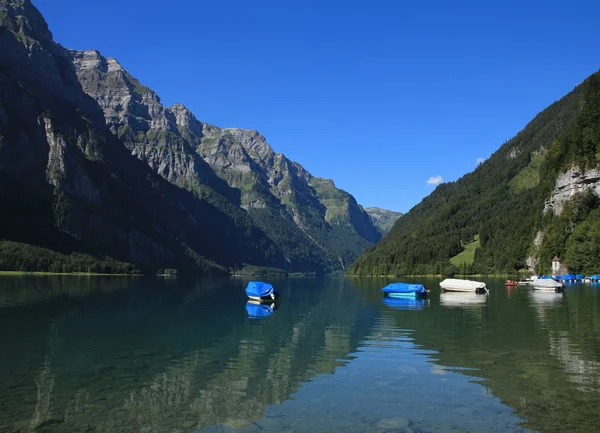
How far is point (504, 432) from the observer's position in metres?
18.3

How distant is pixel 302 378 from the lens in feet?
91.2

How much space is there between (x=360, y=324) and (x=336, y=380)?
93.1ft

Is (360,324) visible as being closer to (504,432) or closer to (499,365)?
(499,365)

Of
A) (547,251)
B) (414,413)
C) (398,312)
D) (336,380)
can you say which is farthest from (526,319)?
(547,251)

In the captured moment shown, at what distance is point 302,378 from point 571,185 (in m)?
186

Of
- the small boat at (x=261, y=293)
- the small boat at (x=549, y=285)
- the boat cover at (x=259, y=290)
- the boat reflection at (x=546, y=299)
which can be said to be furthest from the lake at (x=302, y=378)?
the small boat at (x=549, y=285)

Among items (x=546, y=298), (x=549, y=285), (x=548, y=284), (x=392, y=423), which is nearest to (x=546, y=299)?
(x=546, y=298)

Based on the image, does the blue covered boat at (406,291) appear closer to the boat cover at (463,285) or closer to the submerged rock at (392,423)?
the boat cover at (463,285)

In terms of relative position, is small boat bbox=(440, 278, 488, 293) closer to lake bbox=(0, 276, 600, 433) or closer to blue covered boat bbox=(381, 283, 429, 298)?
blue covered boat bbox=(381, 283, 429, 298)

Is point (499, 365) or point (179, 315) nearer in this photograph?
point (499, 365)

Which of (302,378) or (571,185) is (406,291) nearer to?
(302,378)

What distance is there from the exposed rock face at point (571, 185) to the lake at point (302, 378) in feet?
476

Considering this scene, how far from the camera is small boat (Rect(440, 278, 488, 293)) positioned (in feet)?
362

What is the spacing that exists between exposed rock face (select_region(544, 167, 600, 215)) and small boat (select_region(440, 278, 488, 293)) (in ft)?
295
